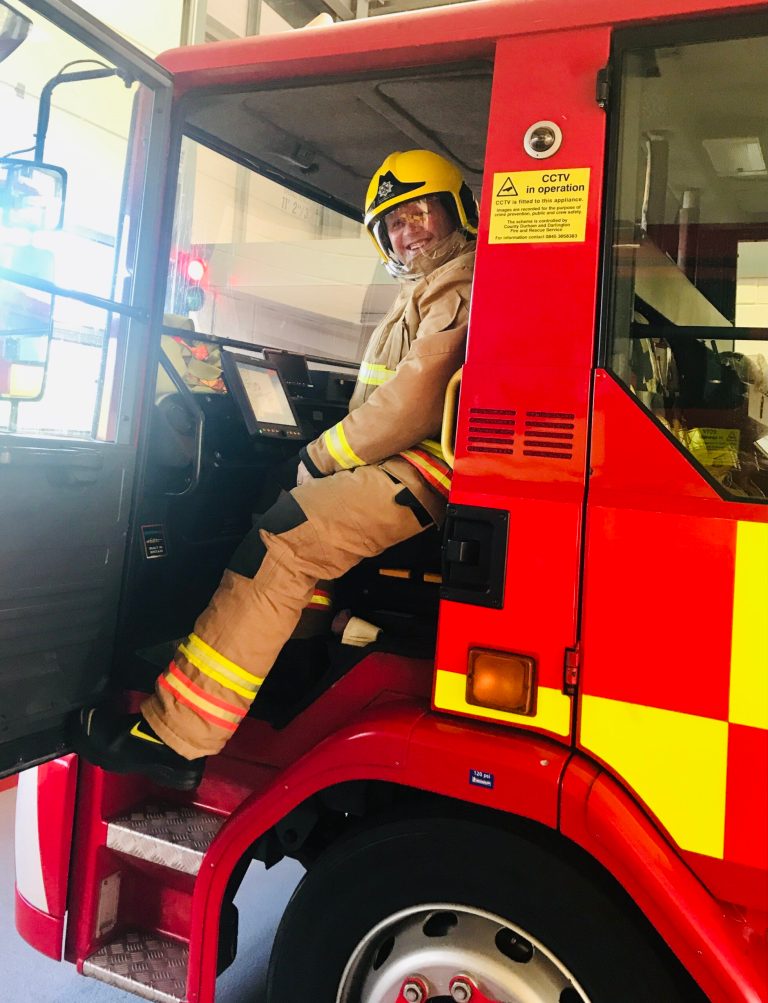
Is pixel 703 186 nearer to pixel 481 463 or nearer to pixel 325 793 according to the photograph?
pixel 481 463

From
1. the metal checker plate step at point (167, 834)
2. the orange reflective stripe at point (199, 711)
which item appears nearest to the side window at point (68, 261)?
the orange reflective stripe at point (199, 711)

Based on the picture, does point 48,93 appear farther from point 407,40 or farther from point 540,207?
point 540,207

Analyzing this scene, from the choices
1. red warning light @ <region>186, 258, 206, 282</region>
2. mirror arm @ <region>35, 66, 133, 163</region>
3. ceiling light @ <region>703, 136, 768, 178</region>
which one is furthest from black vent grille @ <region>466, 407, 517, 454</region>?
red warning light @ <region>186, 258, 206, 282</region>

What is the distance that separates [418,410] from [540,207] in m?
0.53

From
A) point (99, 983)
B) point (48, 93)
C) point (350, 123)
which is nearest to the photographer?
point (48, 93)

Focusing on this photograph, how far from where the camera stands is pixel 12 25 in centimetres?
192

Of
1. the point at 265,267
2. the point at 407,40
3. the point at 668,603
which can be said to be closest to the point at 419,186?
the point at 407,40

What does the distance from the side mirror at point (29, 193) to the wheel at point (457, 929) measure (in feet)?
4.86

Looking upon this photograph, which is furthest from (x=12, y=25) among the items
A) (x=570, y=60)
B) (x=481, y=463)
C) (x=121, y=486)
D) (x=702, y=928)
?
(x=702, y=928)

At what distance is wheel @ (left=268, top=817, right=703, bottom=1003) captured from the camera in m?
1.52

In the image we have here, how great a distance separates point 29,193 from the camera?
170 centimetres

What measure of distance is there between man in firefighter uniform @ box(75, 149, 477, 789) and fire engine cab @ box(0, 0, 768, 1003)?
0.61 feet

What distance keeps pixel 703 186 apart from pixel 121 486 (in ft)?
5.04

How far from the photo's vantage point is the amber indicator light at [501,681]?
1.61m
